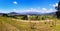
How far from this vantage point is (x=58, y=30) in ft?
29.2

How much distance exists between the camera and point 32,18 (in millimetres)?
10977

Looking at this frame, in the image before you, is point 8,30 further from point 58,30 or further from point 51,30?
point 58,30

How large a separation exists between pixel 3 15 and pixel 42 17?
3910 millimetres

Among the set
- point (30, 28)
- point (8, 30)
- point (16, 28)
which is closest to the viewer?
point (8, 30)

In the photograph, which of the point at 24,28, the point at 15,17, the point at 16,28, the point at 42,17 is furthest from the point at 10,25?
the point at 42,17

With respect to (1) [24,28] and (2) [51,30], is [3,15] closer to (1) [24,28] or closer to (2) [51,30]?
(1) [24,28]

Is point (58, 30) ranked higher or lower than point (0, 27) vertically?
lower

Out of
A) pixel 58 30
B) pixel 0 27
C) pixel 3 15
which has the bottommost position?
pixel 58 30

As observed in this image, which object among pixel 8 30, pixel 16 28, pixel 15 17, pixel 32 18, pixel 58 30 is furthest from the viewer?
pixel 32 18

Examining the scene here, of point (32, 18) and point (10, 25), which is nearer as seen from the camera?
point (10, 25)

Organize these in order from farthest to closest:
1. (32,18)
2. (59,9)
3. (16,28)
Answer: (59,9) < (32,18) < (16,28)

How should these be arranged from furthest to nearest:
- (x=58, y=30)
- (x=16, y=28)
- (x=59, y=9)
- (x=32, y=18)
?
(x=59, y=9) → (x=32, y=18) → (x=58, y=30) → (x=16, y=28)

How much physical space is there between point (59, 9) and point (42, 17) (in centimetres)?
364

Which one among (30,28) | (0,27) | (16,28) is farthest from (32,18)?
(0,27)
